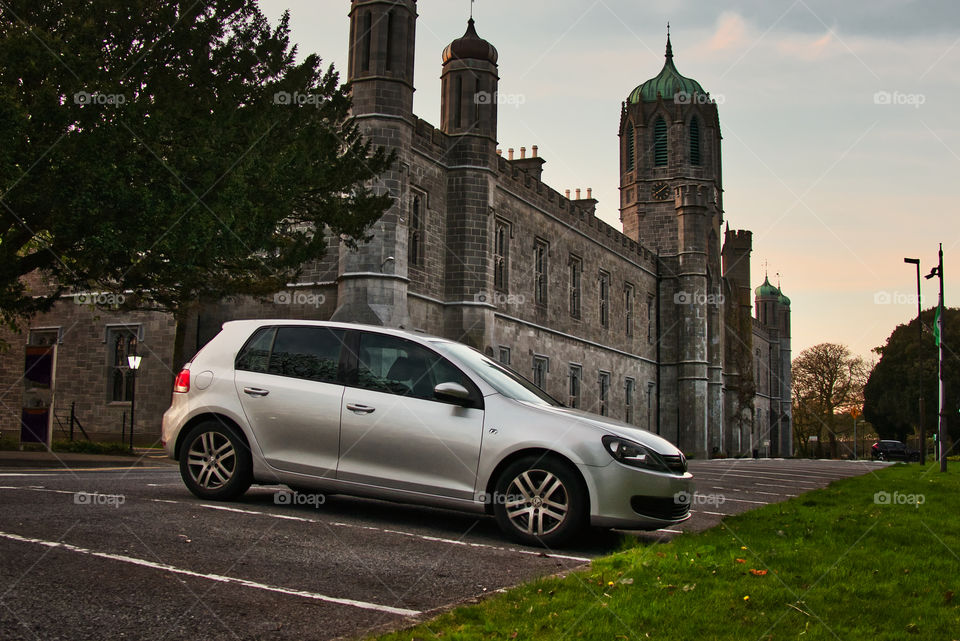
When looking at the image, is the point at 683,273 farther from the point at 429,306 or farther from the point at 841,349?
the point at 841,349

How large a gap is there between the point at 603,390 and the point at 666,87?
2150 cm

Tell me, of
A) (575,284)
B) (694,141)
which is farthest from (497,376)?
(694,141)

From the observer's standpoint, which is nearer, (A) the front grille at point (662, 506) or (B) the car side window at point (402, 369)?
(A) the front grille at point (662, 506)

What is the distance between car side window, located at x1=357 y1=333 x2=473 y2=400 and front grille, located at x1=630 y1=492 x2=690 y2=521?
1661mm

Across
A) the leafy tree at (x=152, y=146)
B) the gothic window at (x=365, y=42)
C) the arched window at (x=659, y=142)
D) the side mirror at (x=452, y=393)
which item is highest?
the arched window at (x=659, y=142)

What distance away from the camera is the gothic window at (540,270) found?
33375 millimetres

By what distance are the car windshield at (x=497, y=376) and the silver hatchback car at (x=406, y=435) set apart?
0.02 meters

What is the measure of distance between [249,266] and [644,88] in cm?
4055

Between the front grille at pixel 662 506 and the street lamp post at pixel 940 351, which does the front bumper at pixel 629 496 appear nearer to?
the front grille at pixel 662 506

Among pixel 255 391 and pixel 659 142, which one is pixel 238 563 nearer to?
pixel 255 391

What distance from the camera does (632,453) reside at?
7.12 metres

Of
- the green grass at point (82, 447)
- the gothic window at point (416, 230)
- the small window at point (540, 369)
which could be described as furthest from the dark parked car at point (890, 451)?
the green grass at point (82, 447)

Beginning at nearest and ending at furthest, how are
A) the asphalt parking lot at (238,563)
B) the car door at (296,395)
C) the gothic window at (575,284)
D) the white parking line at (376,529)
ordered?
the asphalt parking lot at (238,563) → the white parking line at (376,529) → the car door at (296,395) → the gothic window at (575,284)

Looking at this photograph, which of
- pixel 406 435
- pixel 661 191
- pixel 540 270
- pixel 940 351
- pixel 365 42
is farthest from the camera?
pixel 661 191
